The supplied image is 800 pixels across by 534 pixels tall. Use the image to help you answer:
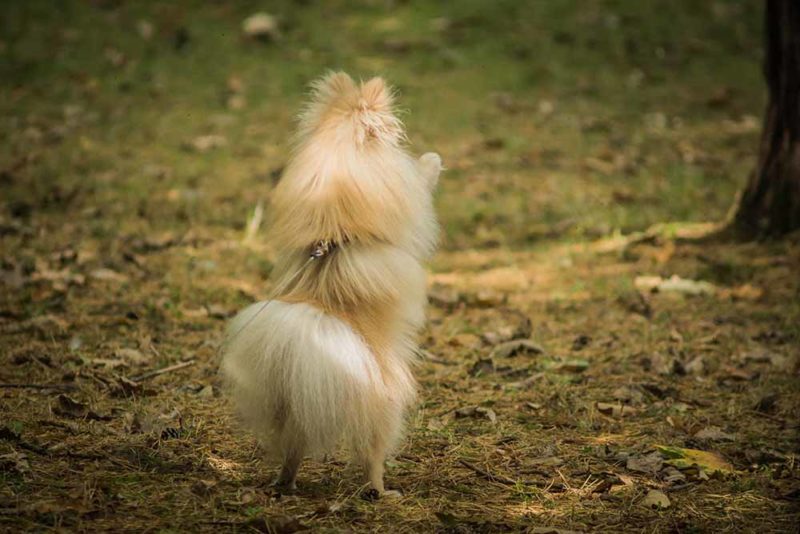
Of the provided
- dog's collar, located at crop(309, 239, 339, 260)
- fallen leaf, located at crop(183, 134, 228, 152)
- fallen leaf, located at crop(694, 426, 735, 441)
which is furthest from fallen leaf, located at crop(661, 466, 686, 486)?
fallen leaf, located at crop(183, 134, 228, 152)

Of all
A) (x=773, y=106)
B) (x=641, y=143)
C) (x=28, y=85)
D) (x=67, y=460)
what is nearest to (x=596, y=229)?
(x=773, y=106)

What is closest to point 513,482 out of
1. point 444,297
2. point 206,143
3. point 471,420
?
point 471,420

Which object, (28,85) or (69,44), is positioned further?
(69,44)

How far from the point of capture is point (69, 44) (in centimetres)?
1152

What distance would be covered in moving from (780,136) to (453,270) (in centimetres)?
254

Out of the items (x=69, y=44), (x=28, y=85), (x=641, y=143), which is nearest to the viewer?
(x=641, y=143)

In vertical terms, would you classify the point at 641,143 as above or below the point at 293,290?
above

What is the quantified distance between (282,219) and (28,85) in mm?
8187

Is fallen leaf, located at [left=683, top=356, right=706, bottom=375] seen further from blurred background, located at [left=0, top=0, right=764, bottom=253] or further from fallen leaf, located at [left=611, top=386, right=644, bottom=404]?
blurred background, located at [left=0, top=0, right=764, bottom=253]

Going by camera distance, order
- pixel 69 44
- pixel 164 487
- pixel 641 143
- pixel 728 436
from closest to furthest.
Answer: pixel 164 487 → pixel 728 436 → pixel 641 143 → pixel 69 44

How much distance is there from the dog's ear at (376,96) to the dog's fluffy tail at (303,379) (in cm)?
85

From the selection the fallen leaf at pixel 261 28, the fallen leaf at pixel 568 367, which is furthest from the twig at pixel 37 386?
the fallen leaf at pixel 261 28

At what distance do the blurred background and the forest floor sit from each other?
42mm

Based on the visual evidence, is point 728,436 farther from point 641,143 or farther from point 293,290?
point 641,143
